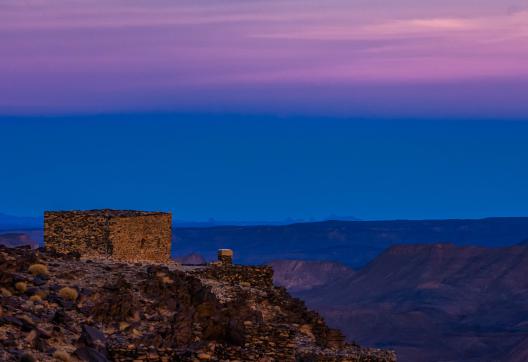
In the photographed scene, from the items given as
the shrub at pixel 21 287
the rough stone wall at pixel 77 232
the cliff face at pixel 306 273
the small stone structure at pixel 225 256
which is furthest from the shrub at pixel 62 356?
the cliff face at pixel 306 273

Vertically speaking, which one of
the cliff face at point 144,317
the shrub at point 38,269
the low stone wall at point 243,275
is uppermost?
the low stone wall at point 243,275

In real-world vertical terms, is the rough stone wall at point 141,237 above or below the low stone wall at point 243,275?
above

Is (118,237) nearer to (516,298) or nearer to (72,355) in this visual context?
(72,355)

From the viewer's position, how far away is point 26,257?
32094 mm

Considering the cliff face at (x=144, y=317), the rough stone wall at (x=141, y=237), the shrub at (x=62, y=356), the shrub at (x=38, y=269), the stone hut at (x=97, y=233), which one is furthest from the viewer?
the rough stone wall at (x=141, y=237)

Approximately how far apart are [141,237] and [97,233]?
1.78 metres

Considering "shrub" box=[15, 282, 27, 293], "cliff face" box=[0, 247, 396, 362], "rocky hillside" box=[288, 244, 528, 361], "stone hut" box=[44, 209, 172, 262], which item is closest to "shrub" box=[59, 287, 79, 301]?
"cliff face" box=[0, 247, 396, 362]

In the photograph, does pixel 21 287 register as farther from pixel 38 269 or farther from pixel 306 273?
pixel 306 273

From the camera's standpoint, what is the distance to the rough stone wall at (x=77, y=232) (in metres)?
41.2

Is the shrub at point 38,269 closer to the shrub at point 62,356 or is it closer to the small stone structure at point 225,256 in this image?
the shrub at point 62,356

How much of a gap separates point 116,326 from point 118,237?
1342 cm

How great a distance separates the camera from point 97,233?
41.3 metres

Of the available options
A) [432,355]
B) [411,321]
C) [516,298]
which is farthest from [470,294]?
[432,355]

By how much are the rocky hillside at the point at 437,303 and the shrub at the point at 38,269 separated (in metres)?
84.7
